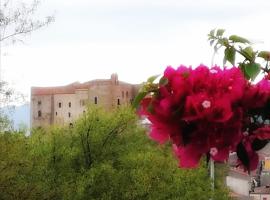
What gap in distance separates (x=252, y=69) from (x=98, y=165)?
21513mm

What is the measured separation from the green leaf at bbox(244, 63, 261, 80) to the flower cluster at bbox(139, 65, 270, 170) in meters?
0.12

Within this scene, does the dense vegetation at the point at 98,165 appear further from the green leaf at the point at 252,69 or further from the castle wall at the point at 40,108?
the castle wall at the point at 40,108

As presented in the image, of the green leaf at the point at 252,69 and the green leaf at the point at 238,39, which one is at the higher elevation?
the green leaf at the point at 238,39

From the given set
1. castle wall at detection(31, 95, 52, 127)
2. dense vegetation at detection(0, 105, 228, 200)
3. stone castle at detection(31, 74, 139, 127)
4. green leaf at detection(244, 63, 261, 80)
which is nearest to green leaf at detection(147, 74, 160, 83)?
green leaf at detection(244, 63, 261, 80)

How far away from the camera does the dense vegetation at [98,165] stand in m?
22.0

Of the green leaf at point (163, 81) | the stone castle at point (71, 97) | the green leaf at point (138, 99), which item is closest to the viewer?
the green leaf at point (163, 81)

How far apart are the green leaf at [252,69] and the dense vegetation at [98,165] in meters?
17.5

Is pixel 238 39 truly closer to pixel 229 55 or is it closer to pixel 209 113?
pixel 229 55

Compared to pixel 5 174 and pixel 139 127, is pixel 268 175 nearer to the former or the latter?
pixel 139 127

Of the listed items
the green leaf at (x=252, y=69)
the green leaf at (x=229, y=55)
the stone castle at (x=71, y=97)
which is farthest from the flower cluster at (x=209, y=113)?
the stone castle at (x=71, y=97)

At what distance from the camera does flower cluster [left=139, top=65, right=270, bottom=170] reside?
227cm

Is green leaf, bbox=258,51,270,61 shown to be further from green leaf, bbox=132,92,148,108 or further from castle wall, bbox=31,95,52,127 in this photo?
castle wall, bbox=31,95,52,127

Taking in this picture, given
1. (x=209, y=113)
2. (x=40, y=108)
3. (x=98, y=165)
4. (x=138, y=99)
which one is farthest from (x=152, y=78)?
(x=40, y=108)

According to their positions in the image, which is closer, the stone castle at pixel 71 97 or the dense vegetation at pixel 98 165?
the dense vegetation at pixel 98 165
